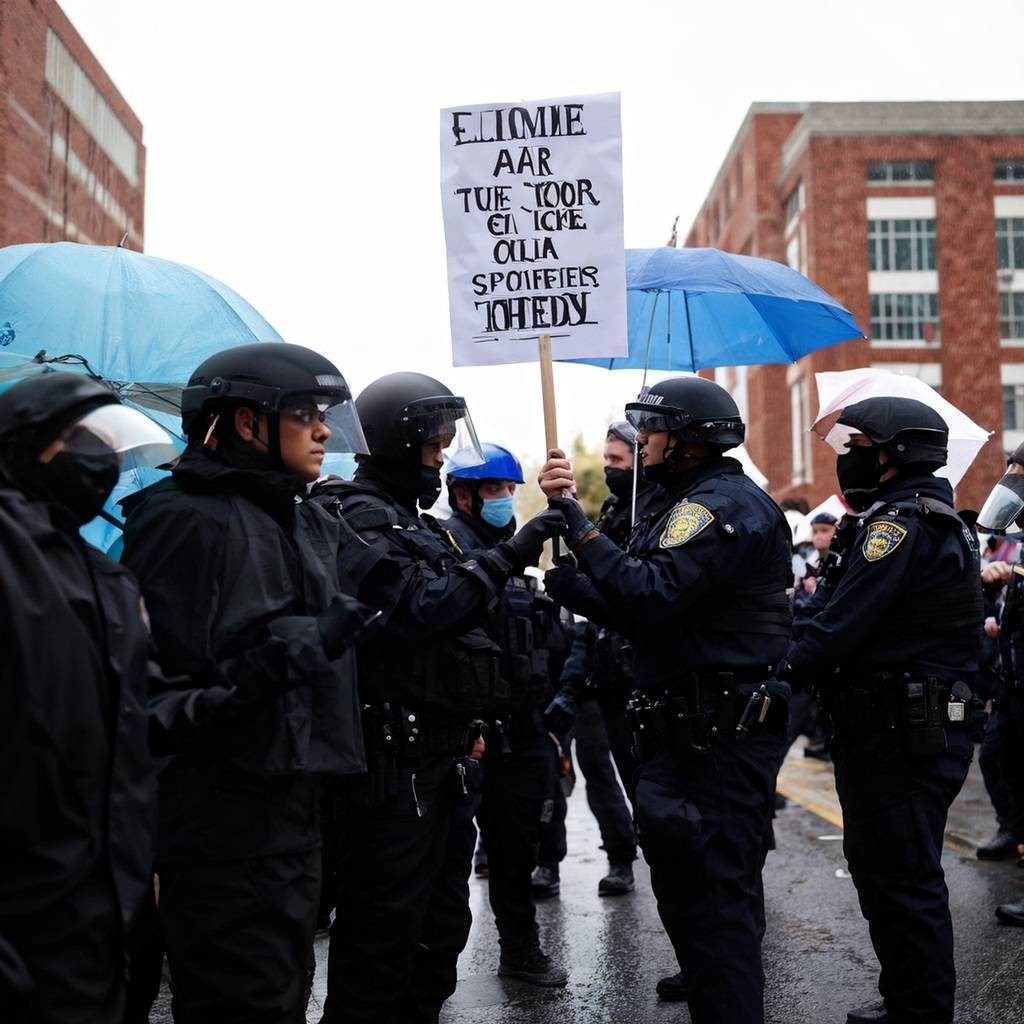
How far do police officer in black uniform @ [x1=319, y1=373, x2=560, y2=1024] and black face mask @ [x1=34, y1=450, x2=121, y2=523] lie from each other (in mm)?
1277

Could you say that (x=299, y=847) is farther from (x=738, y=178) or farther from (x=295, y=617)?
(x=738, y=178)

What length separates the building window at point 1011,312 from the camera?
42469 mm

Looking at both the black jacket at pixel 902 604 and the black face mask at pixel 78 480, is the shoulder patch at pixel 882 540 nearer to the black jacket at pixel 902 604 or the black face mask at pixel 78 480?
the black jacket at pixel 902 604

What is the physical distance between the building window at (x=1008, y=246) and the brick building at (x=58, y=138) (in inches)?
1362

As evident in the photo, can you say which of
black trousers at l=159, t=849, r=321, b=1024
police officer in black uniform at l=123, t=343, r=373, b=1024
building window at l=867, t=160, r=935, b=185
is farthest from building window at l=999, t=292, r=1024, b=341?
black trousers at l=159, t=849, r=321, b=1024

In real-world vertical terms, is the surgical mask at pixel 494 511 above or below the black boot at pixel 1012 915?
above

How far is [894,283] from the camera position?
42.4m

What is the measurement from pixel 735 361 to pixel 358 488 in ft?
8.85

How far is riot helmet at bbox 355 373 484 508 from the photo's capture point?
14.5ft

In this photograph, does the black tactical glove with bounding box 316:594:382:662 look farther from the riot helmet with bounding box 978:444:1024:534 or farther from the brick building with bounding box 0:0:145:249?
the brick building with bounding box 0:0:145:249

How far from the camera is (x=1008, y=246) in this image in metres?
42.4

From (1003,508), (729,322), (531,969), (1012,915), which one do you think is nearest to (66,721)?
(531,969)

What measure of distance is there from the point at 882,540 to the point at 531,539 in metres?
1.52

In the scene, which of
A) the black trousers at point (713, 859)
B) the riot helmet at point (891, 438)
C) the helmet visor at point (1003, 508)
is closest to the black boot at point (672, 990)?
the black trousers at point (713, 859)
